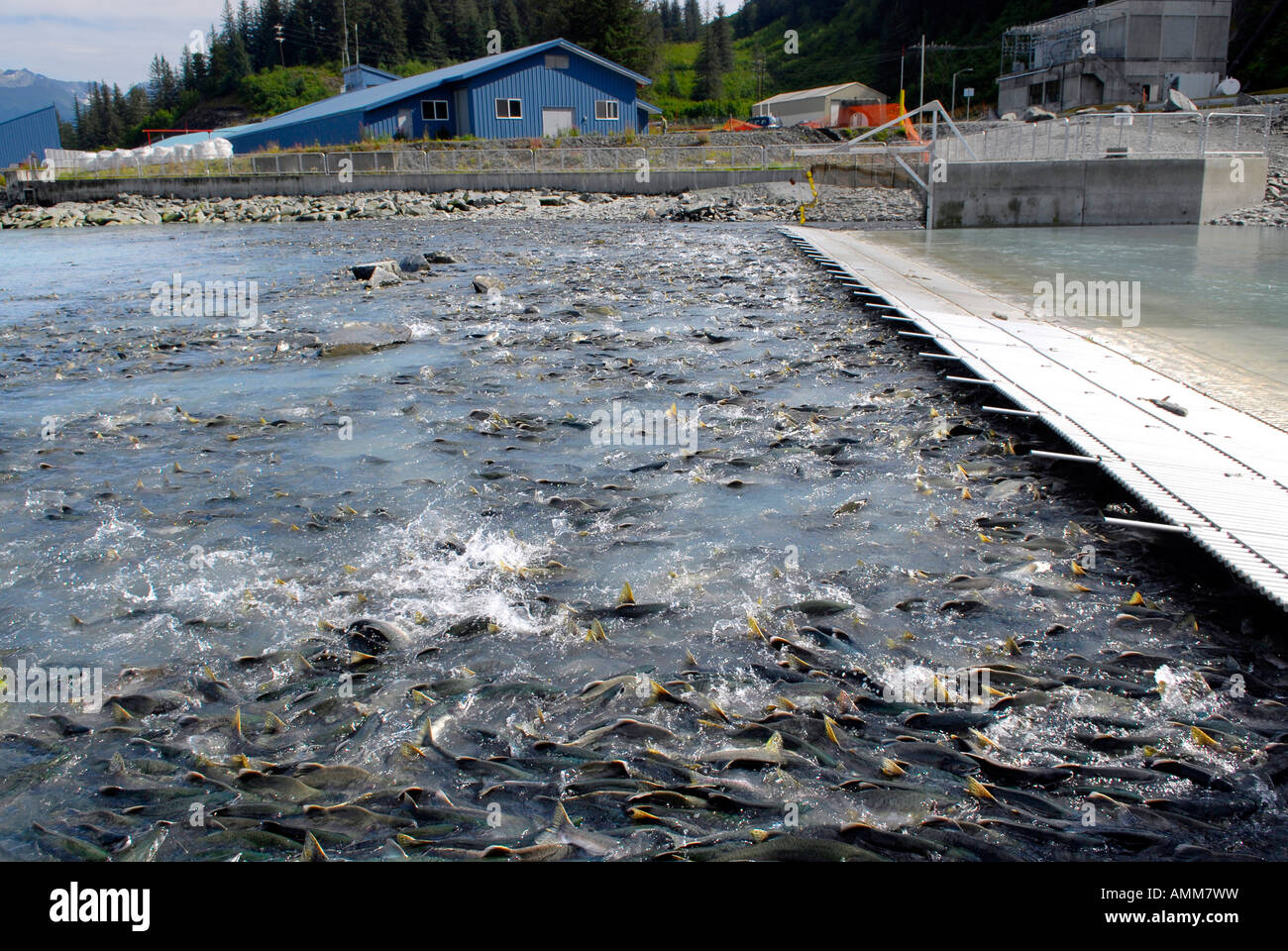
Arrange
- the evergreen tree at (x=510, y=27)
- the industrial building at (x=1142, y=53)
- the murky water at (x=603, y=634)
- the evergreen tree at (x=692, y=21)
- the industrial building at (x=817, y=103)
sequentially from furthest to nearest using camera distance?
the evergreen tree at (x=692, y=21) → the evergreen tree at (x=510, y=27) → the industrial building at (x=817, y=103) → the industrial building at (x=1142, y=53) → the murky water at (x=603, y=634)

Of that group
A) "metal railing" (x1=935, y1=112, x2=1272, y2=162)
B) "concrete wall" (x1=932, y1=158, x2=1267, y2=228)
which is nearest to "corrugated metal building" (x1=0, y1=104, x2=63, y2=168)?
"concrete wall" (x1=932, y1=158, x2=1267, y2=228)

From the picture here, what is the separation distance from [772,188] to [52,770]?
44.0m

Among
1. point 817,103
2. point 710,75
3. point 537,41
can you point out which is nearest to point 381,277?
point 817,103

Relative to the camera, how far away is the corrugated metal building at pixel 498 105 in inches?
2311

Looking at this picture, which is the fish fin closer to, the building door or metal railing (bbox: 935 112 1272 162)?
metal railing (bbox: 935 112 1272 162)

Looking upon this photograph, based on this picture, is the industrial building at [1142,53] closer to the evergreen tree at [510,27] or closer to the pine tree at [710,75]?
the pine tree at [710,75]

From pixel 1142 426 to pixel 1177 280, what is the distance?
12.8 metres

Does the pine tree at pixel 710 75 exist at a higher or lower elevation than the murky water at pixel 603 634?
higher

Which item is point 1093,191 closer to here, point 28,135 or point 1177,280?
point 1177,280

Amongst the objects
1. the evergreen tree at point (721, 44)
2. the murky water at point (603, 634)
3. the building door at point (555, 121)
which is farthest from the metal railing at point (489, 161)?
the evergreen tree at point (721, 44)

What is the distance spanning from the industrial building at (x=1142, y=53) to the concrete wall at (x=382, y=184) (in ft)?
116

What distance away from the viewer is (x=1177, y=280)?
62.1ft
